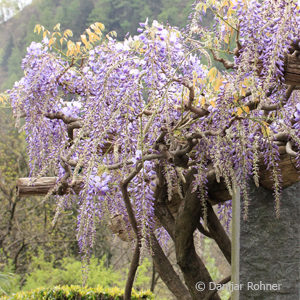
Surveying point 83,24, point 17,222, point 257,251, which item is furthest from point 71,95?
point 83,24

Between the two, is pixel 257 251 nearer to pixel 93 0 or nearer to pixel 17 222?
pixel 17 222

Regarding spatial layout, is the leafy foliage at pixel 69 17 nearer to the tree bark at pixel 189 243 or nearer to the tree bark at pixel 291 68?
the tree bark at pixel 189 243

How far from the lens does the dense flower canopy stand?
169 cm

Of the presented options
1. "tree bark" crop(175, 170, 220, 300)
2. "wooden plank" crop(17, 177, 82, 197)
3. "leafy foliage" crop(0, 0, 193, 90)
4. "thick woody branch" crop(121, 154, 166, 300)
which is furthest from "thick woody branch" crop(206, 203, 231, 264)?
"leafy foliage" crop(0, 0, 193, 90)

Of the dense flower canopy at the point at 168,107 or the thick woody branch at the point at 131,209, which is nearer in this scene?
the dense flower canopy at the point at 168,107

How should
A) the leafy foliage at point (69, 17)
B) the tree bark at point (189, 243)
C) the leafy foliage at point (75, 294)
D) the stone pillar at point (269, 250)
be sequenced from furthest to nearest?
the leafy foliage at point (69, 17)
the leafy foliage at point (75, 294)
the tree bark at point (189, 243)
the stone pillar at point (269, 250)

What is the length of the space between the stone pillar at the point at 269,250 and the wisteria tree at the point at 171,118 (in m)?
0.13

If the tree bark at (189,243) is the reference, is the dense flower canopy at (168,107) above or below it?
above

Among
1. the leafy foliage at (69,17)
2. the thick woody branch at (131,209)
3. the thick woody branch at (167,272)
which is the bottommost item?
the thick woody branch at (167,272)

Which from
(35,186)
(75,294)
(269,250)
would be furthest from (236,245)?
(75,294)

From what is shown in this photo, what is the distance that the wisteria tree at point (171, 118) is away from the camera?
1698 mm

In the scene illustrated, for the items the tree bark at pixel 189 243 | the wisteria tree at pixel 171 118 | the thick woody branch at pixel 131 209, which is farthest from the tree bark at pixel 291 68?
the tree bark at pixel 189 243

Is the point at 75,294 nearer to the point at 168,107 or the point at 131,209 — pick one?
the point at 131,209

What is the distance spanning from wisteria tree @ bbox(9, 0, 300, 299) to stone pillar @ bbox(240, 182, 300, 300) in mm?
135
